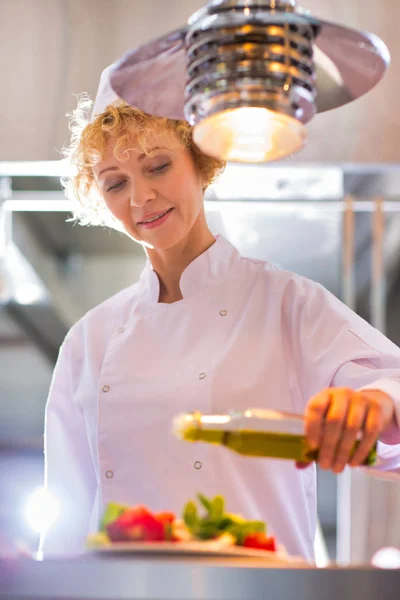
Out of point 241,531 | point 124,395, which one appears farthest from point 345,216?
point 241,531

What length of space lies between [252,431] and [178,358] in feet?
2.12

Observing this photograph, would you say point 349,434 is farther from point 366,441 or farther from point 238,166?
point 238,166

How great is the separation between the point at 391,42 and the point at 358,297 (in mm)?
1941

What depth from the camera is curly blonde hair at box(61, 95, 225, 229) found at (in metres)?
1.50

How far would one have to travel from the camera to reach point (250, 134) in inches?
41.4

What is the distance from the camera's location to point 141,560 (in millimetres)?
711

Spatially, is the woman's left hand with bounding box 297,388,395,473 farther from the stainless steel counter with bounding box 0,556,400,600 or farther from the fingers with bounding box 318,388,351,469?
the stainless steel counter with bounding box 0,556,400,600

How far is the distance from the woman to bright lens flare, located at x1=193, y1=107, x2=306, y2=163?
1.37ft

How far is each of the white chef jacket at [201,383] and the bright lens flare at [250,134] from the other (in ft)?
1.36

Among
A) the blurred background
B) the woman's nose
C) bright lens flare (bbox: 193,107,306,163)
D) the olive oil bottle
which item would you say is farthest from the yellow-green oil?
the blurred background

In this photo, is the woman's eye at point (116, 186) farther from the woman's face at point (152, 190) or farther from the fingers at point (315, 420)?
the fingers at point (315, 420)

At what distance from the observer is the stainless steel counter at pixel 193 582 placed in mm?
683

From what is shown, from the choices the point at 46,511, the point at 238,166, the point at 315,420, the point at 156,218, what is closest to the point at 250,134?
the point at 315,420

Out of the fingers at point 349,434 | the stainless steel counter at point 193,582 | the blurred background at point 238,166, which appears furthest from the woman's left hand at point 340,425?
the blurred background at point 238,166
